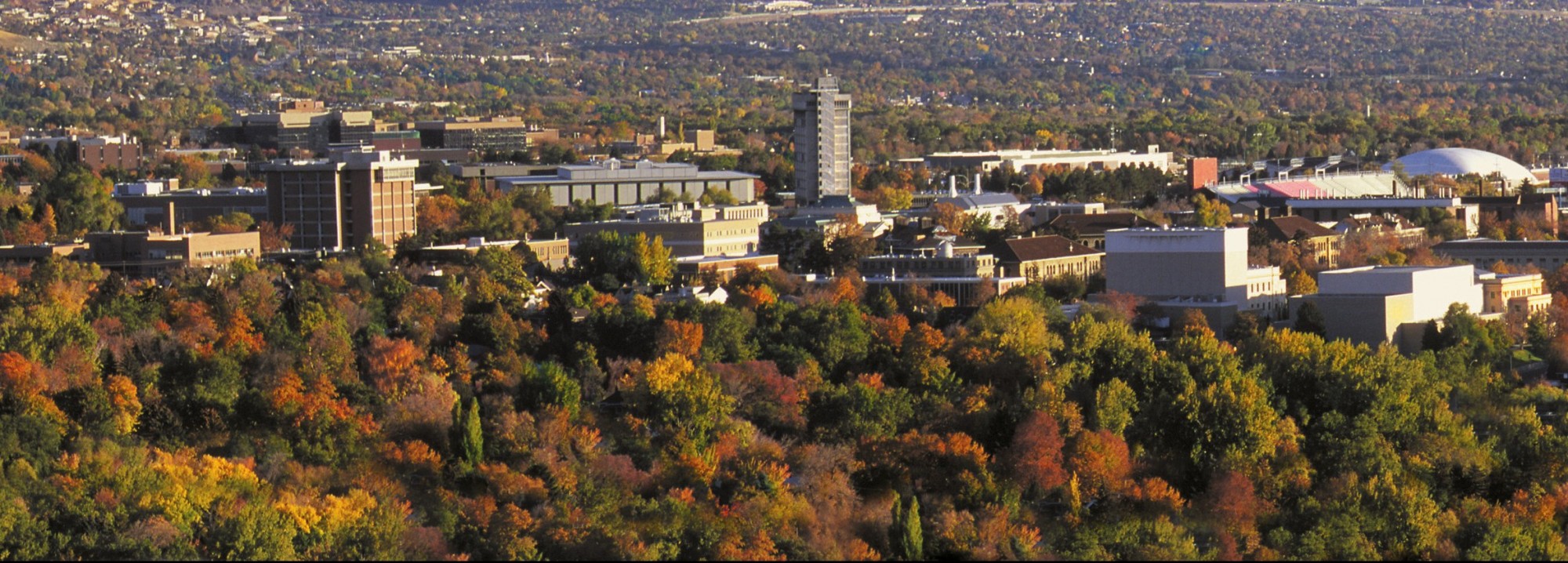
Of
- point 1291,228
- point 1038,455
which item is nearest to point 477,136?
point 1291,228

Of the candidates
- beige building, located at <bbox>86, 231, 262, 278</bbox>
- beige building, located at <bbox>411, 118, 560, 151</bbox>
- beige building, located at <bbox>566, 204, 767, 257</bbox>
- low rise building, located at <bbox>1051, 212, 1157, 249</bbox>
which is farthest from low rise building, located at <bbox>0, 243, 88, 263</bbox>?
beige building, located at <bbox>411, 118, 560, 151</bbox>

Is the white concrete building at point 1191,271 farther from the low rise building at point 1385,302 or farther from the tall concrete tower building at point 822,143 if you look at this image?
the tall concrete tower building at point 822,143

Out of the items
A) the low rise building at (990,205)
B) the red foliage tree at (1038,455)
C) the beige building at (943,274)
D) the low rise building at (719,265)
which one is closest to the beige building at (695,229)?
the low rise building at (719,265)

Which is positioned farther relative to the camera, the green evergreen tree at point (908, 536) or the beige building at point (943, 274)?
the beige building at point (943, 274)

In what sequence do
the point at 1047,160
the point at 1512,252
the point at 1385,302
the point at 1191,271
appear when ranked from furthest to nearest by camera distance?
the point at 1047,160
the point at 1512,252
the point at 1191,271
the point at 1385,302

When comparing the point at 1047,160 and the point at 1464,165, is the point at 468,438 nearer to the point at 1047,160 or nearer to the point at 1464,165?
the point at 1464,165

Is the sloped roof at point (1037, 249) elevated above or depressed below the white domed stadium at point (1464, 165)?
above
